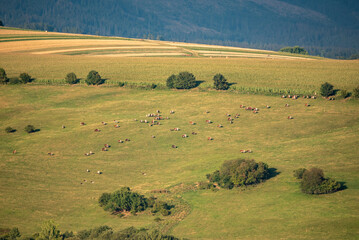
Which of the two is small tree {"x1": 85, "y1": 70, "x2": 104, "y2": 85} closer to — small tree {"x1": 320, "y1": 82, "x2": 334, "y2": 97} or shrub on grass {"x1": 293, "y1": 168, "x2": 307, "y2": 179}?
small tree {"x1": 320, "y1": 82, "x2": 334, "y2": 97}

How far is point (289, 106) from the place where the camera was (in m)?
93.7

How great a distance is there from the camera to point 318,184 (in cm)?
5369

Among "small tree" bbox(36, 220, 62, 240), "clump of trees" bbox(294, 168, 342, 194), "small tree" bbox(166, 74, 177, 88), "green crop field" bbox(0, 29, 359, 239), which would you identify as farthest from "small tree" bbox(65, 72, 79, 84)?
"clump of trees" bbox(294, 168, 342, 194)

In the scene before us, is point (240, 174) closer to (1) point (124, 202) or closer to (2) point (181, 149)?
(1) point (124, 202)

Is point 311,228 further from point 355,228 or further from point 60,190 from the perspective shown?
point 60,190

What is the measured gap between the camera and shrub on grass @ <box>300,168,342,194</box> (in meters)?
53.5

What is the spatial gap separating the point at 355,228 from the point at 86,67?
341 feet

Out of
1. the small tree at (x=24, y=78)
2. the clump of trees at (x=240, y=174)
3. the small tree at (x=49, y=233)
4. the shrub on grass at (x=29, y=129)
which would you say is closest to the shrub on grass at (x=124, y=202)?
the small tree at (x=49, y=233)

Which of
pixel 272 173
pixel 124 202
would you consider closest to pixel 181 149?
pixel 272 173

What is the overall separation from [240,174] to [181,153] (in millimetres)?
17679

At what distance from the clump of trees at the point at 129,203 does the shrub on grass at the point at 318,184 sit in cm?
1943

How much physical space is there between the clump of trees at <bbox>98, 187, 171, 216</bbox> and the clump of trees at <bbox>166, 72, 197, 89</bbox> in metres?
57.3

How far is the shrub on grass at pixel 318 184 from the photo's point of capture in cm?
5347

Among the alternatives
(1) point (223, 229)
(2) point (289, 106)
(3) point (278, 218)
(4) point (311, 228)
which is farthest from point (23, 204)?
(2) point (289, 106)
